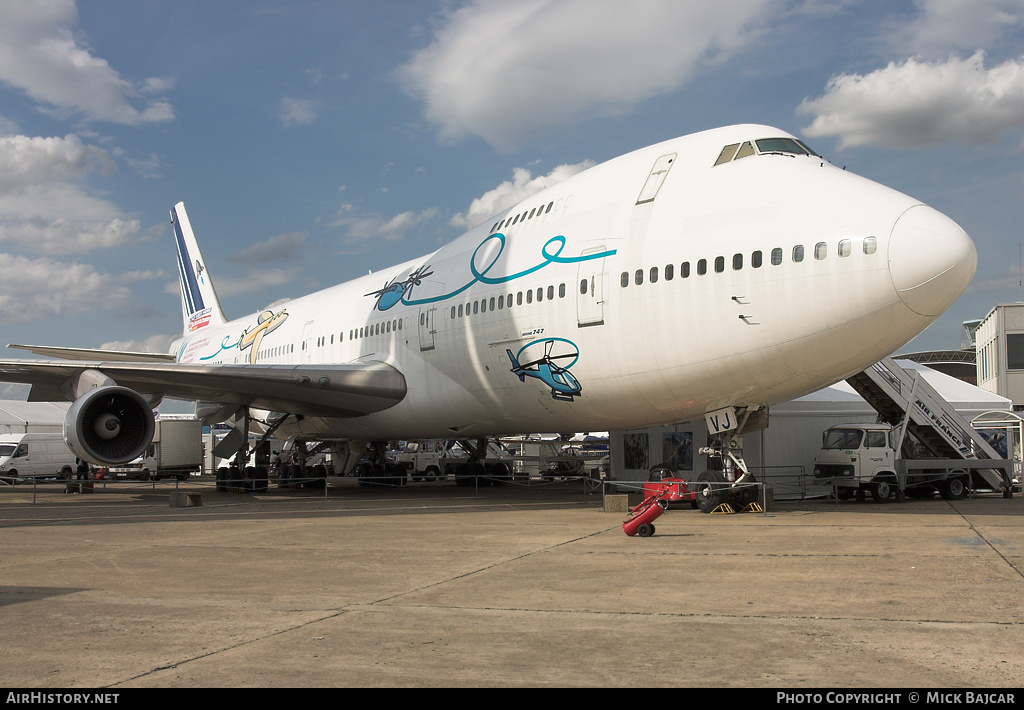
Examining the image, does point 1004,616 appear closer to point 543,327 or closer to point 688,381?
point 688,381

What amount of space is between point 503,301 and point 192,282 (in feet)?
71.6

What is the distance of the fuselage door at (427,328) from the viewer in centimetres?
1647

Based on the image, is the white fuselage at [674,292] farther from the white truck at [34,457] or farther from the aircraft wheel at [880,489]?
the white truck at [34,457]

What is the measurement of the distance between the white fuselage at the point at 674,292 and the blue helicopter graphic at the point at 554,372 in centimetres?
3

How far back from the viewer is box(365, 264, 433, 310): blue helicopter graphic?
1798 cm

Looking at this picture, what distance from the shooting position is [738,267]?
445 inches

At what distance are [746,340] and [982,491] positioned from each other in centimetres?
1394

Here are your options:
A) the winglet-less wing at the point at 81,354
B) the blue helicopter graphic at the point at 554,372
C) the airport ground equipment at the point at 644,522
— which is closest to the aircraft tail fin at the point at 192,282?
the winglet-less wing at the point at 81,354

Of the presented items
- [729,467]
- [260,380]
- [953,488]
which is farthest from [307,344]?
[953,488]

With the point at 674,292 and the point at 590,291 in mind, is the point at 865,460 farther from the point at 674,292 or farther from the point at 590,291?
the point at 590,291

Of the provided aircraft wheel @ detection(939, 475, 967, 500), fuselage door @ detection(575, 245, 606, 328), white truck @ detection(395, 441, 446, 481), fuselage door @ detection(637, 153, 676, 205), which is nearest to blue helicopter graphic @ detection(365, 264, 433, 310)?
fuselage door @ detection(575, 245, 606, 328)

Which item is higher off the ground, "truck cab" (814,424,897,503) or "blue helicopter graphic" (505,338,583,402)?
"blue helicopter graphic" (505,338,583,402)

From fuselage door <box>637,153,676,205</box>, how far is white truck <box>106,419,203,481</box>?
90.7 ft

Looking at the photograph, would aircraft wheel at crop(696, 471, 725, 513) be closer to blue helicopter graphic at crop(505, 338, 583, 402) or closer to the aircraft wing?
blue helicopter graphic at crop(505, 338, 583, 402)
